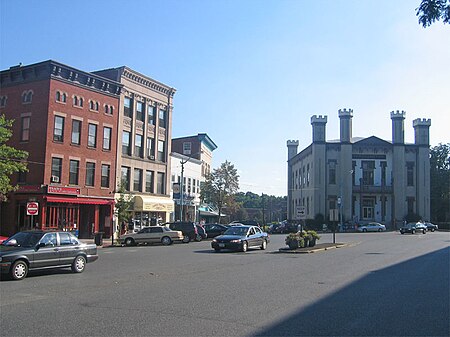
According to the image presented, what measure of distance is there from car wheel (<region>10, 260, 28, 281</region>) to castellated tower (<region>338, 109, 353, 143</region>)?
226ft

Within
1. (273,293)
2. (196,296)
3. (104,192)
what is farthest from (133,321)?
(104,192)

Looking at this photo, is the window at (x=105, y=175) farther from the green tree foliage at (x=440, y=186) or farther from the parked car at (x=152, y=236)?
the green tree foliage at (x=440, y=186)

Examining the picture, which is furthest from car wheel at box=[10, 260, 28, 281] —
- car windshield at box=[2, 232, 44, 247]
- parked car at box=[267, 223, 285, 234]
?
parked car at box=[267, 223, 285, 234]

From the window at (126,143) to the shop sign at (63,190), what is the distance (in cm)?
809

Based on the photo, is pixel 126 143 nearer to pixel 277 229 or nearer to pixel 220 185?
pixel 220 185

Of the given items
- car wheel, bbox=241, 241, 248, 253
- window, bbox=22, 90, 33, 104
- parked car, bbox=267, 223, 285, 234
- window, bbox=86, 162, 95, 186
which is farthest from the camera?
parked car, bbox=267, 223, 285, 234

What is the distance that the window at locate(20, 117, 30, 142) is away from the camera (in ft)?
128

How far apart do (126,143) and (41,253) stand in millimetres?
31891

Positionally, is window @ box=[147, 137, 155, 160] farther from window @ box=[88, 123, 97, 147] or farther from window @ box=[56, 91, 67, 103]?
window @ box=[56, 91, 67, 103]

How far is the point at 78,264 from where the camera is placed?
17.0 metres

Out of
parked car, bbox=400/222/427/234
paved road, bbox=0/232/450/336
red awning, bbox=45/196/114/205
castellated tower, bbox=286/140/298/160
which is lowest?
paved road, bbox=0/232/450/336

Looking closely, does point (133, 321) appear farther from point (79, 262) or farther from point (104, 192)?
point (104, 192)

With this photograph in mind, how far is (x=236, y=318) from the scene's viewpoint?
912cm

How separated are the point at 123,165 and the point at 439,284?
1406 inches
